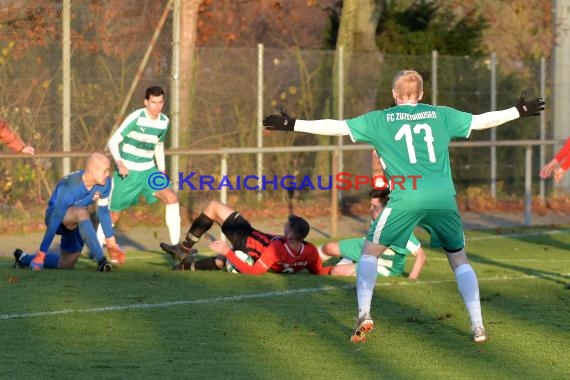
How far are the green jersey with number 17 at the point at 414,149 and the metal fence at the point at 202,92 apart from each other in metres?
6.39

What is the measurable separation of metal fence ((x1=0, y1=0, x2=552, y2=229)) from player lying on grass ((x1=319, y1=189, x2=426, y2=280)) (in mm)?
2899

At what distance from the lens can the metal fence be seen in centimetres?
1767

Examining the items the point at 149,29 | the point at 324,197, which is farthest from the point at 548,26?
the point at 149,29

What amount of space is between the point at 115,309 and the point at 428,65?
40.6 feet

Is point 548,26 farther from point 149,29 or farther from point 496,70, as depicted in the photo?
point 149,29

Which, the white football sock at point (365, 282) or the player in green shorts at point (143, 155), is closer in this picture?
the white football sock at point (365, 282)

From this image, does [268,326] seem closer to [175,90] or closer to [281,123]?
[281,123]

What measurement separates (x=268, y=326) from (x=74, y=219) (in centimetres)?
365

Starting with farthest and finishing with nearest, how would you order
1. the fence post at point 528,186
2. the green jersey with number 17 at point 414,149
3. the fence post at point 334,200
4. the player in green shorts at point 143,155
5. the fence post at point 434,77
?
the fence post at point 434,77 < the fence post at point 528,186 < the fence post at point 334,200 < the player in green shorts at point 143,155 < the green jersey with number 17 at point 414,149

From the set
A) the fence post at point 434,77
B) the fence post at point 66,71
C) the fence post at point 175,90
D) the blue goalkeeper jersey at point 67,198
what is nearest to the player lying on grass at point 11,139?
the blue goalkeeper jersey at point 67,198

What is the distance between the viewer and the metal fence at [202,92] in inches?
696

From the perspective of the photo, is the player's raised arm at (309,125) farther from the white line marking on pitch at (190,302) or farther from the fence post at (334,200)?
the fence post at (334,200)

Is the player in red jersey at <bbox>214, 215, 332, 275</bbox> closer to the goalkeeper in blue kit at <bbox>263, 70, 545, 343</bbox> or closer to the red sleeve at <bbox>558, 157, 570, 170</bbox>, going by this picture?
the red sleeve at <bbox>558, 157, 570, 170</bbox>
